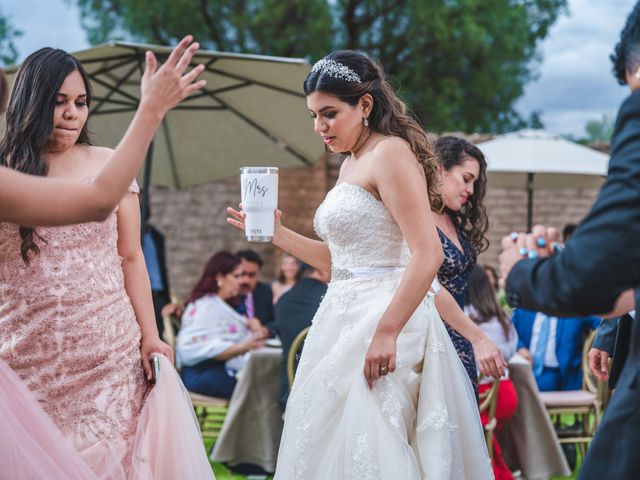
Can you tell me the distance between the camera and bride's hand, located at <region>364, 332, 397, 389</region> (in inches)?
104

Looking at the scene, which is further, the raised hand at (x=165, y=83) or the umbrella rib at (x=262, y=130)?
the umbrella rib at (x=262, y=130)

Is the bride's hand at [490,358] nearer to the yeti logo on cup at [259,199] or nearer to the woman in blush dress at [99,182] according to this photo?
the yeti logo on cup at [259,199]

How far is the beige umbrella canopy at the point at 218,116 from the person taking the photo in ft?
18.5

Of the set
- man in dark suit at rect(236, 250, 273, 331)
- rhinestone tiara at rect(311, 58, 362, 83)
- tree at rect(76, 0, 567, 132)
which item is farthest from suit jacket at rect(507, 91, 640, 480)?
tree at rect(76, 0, 567, 132)

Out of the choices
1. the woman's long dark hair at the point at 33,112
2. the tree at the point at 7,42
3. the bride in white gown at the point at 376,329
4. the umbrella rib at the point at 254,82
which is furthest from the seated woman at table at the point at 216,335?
the tree at the point at 7,42

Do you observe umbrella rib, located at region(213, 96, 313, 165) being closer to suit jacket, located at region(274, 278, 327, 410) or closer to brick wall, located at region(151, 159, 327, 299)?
suit jacket, located at region(274, 278, 327, 410)

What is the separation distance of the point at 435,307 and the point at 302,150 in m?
3.66

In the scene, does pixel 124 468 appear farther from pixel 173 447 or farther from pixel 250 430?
pixel 250 430

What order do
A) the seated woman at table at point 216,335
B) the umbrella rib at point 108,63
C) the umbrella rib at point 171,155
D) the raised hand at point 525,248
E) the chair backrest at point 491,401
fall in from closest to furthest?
the raised hand at point 525,248 < the chair backrest at point 491,401 < the umbrella rib at point 108,63 < the seated woman at table at point 216,335 < the umbrella rib at point 171,155

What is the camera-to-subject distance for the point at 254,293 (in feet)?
24.3

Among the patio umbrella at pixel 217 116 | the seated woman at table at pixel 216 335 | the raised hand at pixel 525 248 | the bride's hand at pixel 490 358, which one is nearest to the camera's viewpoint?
the raised hand at pixel 525 248

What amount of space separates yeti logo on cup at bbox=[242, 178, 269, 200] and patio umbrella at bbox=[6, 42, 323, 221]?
2833mm

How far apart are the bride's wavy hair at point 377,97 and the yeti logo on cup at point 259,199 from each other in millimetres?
358

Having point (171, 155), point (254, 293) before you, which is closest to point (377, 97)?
point (171, 155)
